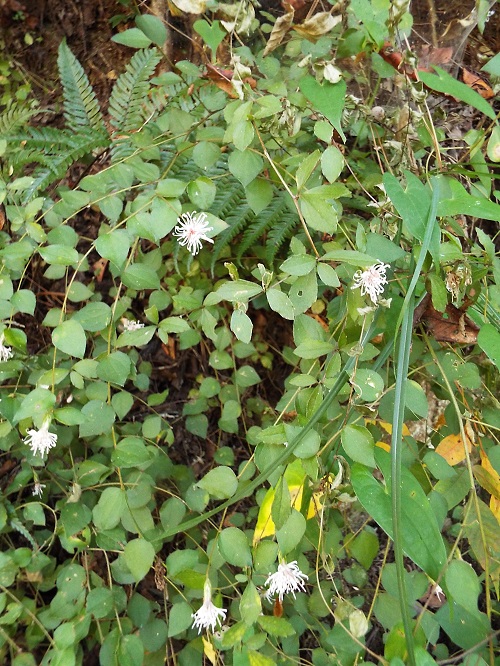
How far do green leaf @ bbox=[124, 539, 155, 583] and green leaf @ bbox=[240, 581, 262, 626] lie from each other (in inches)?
6.4

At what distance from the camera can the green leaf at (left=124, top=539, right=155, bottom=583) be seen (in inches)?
29.0

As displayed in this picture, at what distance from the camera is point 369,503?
0.61 m

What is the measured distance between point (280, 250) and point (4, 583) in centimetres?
85

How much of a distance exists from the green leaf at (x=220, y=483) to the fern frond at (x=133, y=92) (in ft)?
2.76

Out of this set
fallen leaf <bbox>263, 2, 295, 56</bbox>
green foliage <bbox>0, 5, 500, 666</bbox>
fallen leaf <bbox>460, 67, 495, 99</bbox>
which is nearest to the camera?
green foliage <bbox>0, 5, 500, 666</bbox>

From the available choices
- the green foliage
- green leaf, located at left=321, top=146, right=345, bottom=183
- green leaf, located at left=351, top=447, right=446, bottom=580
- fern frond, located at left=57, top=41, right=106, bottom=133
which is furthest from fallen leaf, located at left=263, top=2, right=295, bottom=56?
green leaf, located at left=351, top=447, right=446, bottom=580

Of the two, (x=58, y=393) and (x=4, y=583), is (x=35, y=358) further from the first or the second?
(x=4, y=583)

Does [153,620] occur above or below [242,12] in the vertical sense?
below

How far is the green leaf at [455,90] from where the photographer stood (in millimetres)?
717

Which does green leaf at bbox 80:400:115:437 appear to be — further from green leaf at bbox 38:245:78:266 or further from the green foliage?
green leaf at bbox 38:245:78:266

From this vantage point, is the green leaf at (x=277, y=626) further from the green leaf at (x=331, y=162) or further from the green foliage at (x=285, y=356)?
the green leaf at (x=331, y=162)

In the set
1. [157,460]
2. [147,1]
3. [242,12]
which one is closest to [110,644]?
[157,460]

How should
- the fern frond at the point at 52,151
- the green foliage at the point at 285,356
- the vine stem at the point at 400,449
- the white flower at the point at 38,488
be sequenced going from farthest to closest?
1. the fern frond at the point at 52,151
2. the white flower at the point at 38,488
3. the green foliage at the point at 285,356
4. the vine stem at the point at 400,449

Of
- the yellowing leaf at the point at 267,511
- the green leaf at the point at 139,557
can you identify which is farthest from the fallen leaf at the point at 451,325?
the green leaf at the point at 139,557
